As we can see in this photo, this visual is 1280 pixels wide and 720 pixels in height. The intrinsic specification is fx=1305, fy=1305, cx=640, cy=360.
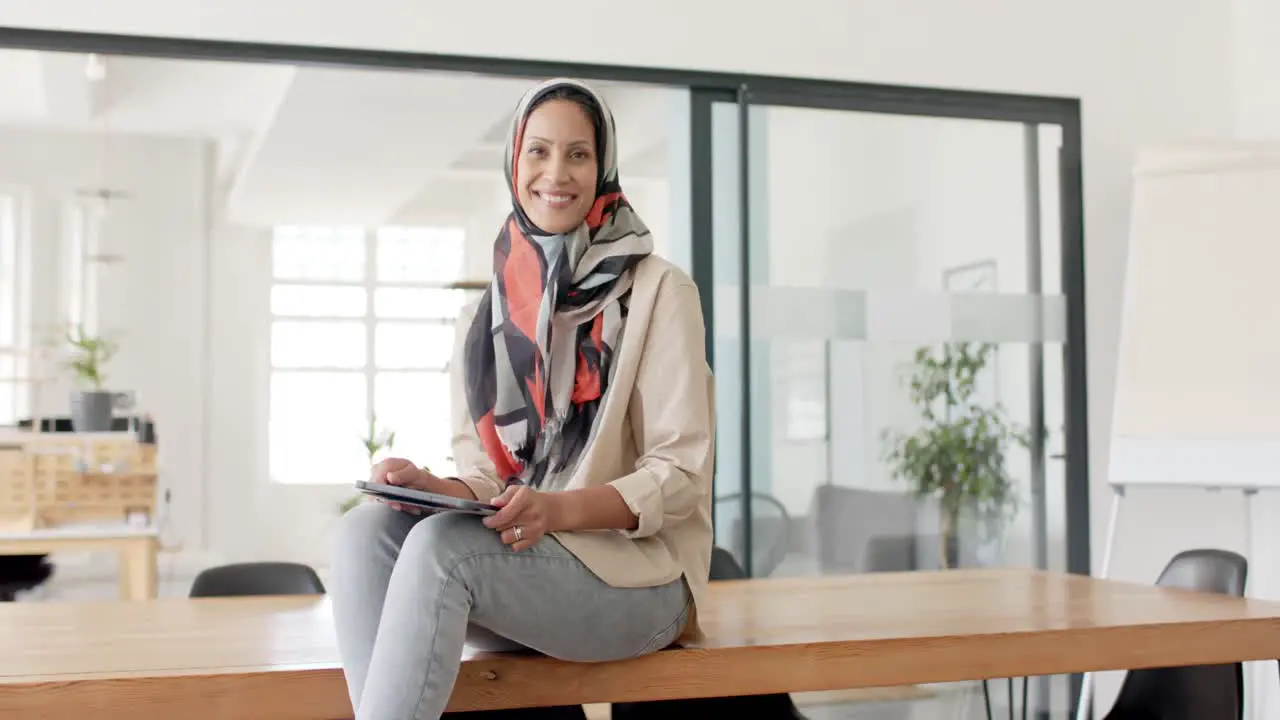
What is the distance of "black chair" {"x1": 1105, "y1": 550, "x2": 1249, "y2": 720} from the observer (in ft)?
8.75

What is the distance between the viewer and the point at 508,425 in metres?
2.04

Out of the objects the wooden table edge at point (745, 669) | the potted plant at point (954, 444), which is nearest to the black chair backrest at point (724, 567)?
the potted plant at point (954, 444)

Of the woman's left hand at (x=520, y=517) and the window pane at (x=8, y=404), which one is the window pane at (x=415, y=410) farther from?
the woman's left hand at (x=520, y=517)

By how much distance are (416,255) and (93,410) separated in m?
5.06

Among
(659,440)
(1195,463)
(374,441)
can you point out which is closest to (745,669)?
(659,440)

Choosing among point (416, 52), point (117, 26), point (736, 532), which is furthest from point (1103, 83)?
point (117, 26)

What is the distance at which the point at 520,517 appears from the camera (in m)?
1.72

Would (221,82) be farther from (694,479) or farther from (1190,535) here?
(694,479)

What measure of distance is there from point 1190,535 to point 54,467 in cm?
384

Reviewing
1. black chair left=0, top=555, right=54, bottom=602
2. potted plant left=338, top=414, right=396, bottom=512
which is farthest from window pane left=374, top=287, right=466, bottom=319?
black chair left=0, top=555, right=54, bottom=602

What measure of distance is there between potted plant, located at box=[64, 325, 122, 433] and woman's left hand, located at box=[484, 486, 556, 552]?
12.5 feet

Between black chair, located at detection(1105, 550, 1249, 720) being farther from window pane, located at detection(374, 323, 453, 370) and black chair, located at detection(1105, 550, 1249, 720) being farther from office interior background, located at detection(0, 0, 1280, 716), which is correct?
window pane, located at detection(374, 323, 453, 370)

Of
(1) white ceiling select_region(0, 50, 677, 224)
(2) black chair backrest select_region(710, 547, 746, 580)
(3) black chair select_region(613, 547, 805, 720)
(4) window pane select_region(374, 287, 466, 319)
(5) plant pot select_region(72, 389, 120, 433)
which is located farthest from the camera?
(4) window pane select_region(374, 287, 466, 319)

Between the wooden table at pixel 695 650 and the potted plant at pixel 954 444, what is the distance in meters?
1.40
